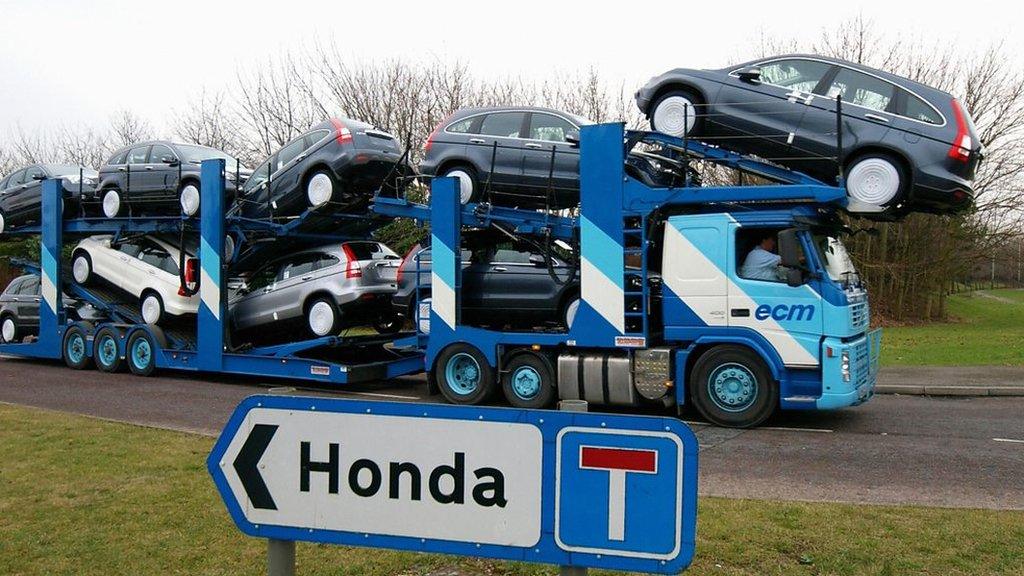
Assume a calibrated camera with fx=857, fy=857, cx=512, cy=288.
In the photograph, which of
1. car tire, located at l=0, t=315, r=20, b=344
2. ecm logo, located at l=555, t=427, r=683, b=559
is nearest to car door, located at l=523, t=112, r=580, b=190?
ecm logo, located at l=555, t=427, r=683, b=559

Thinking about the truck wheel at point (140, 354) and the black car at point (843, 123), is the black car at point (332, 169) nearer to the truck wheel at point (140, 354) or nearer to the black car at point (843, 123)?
the truck wheel at point (140, 354)

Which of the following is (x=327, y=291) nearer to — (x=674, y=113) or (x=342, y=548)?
(x=674, y=113)

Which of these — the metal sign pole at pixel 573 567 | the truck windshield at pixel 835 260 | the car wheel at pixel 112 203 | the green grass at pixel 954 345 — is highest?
the car wheel at pixel 112 203

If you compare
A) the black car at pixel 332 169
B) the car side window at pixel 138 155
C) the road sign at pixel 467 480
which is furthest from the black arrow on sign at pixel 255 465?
the car side window at pixel 138 155

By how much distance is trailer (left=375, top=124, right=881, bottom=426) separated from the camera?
9297mm

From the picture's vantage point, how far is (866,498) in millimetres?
6348

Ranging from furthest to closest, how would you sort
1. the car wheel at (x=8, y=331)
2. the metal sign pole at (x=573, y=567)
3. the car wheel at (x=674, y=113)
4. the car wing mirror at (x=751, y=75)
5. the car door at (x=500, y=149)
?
the car wheel at (x=8, y=331), the car door at (x=500, y=149), the car wheel at (x=674, y=113), the car wing mirror at (x=751, y=75), the metal sign pole at (x=573, y=567)

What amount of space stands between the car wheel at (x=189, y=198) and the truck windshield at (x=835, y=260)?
9.96 m

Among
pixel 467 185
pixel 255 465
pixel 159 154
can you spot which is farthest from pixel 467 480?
pixel 159 154

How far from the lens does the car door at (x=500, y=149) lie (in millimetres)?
11555

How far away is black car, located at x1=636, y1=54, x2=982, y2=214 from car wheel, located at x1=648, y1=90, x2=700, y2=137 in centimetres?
1

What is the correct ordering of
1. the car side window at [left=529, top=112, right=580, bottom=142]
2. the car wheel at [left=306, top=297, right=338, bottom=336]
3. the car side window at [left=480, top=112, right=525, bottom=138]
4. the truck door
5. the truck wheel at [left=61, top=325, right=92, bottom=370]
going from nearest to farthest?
the truck door, the car side window at [left=529, top=112, right=580, bottom=142], the car side window at [left=480, top=112, right=525, bottom=138], the car wheel at [left=306, top=297, right=338, bottom=336], the truck wheel at [left=61, top=325, right=92, bottom=370]

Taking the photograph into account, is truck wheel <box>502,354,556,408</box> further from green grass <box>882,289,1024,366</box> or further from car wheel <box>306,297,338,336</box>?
green grass <box>882,289,1024,366</box>

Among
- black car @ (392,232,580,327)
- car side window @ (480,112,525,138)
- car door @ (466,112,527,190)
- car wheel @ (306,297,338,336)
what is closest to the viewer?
black car @ (392,232,580,327)
